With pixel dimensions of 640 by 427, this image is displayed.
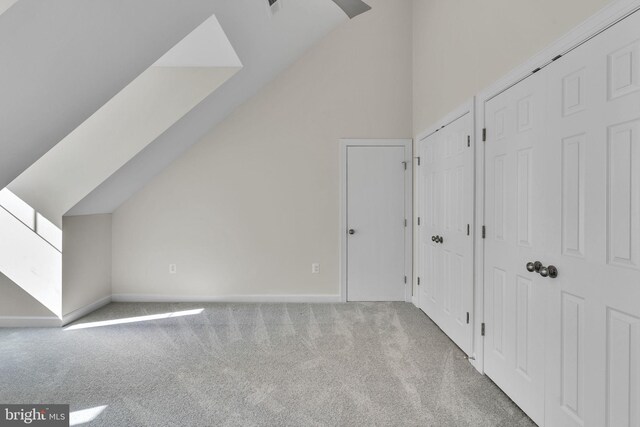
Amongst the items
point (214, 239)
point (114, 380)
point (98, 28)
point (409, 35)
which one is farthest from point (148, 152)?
point (409, 35)

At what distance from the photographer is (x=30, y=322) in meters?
3.42

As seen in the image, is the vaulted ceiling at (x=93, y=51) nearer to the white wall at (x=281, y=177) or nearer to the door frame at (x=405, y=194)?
the white wall at (x=281, y=177)

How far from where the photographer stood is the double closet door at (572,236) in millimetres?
1305

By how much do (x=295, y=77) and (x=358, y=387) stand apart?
3.50 m

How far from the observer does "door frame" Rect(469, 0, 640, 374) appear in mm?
1370

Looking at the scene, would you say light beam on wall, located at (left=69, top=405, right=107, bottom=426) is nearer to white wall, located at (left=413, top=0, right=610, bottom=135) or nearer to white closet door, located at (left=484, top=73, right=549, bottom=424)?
white closet door, located at (left=484, top=73, right=549, bottom=424)

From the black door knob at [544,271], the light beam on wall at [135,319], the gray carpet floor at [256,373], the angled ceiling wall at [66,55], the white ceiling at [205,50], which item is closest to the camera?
the angled ceiling wall at [66,55]

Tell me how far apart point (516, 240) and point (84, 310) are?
4.21 meters

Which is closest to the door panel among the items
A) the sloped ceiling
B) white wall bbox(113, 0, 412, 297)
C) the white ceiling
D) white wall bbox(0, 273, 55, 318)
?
white wall bbox(113, 0, 412, 297)

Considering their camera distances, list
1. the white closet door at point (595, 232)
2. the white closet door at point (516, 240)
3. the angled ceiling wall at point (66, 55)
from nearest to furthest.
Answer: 1. the white closet door at point (595, 232)
2. the angled ceiling wall at point (66, 55)
3. the white closet door at point (516, 240)

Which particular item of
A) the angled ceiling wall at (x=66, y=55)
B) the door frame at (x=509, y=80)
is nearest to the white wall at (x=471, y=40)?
the door frame at (x=509, y=80)

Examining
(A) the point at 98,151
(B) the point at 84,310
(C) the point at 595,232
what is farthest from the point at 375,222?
(B) the point at 84,310

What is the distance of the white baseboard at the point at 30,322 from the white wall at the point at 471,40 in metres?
4.32

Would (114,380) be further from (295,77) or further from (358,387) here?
(295,77)
